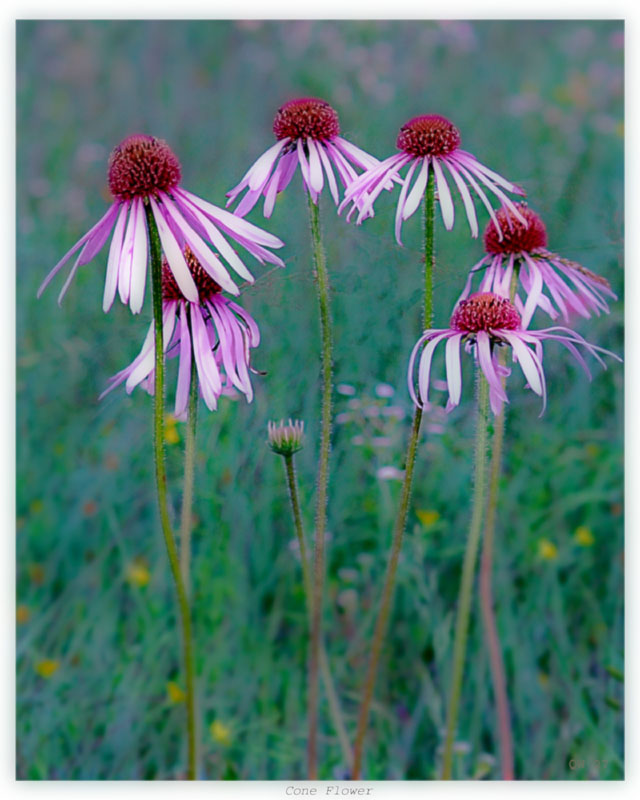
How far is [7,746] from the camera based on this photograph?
1.10 m

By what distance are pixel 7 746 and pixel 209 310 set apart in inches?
25.1

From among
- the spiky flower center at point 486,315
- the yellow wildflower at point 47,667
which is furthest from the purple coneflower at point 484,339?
the yellow wildflower at point 47,667

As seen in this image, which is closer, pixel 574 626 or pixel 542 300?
pixel 542 300

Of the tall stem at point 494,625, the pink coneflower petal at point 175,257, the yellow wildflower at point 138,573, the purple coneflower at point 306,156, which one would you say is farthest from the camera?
the yellow wildflower at point 138,573

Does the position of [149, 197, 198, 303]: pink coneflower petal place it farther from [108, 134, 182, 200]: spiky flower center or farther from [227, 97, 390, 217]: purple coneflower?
[227, 97, 390, 217]: purple coneflower

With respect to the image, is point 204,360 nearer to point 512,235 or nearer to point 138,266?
point 138,266

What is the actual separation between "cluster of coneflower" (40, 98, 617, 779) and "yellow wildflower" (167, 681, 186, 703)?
2.1 inches

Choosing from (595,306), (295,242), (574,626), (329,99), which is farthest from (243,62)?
(574,626)

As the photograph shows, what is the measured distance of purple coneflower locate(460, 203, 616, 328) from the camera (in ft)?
3.26

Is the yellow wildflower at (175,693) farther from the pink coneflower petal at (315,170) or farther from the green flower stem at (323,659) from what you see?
the pink coneflower petal at (315,170)

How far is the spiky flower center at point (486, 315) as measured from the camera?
87 centimetres

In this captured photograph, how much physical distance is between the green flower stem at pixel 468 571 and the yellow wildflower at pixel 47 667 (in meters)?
0.52

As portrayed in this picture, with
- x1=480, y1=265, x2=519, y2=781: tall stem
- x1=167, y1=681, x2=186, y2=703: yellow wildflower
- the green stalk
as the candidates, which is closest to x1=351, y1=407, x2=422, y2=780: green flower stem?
the green stalk

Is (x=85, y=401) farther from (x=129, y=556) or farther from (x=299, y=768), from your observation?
(x=299, y=768)
